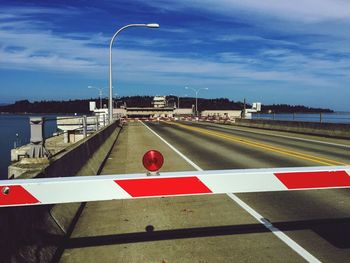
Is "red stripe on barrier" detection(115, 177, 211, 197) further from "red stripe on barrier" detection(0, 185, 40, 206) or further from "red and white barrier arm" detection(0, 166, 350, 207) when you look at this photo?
"red stripe on barrier" detection(0, 185, 40, 206)

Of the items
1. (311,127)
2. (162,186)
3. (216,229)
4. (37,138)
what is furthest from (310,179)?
(311,127)

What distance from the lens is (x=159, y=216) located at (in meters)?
7.27

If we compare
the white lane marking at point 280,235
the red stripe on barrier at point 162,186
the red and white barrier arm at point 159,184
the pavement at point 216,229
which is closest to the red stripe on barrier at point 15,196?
the red and white barrier arm at point 159,184

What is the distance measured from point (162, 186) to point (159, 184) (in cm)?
4

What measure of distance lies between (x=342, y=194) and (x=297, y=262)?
4411mm

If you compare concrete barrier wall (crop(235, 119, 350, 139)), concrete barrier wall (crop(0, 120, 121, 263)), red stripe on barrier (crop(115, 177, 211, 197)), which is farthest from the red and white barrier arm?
concrete barrier wall (crop(235, 119, 350, 139))

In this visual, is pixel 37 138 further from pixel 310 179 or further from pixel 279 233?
pixel 310 179

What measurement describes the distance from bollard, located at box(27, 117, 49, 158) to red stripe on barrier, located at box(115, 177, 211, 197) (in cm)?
305

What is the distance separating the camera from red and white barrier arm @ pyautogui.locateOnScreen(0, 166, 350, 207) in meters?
4.22

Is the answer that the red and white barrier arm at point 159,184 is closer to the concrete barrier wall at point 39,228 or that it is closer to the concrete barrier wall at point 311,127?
the concrete barrier wall at point 39,228

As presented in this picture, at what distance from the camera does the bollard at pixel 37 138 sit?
7.07m

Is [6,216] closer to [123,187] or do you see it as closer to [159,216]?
[123,187]

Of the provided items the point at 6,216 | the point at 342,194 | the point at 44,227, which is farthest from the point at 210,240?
the point at 342,194

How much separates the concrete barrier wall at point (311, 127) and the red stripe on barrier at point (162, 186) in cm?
2465
